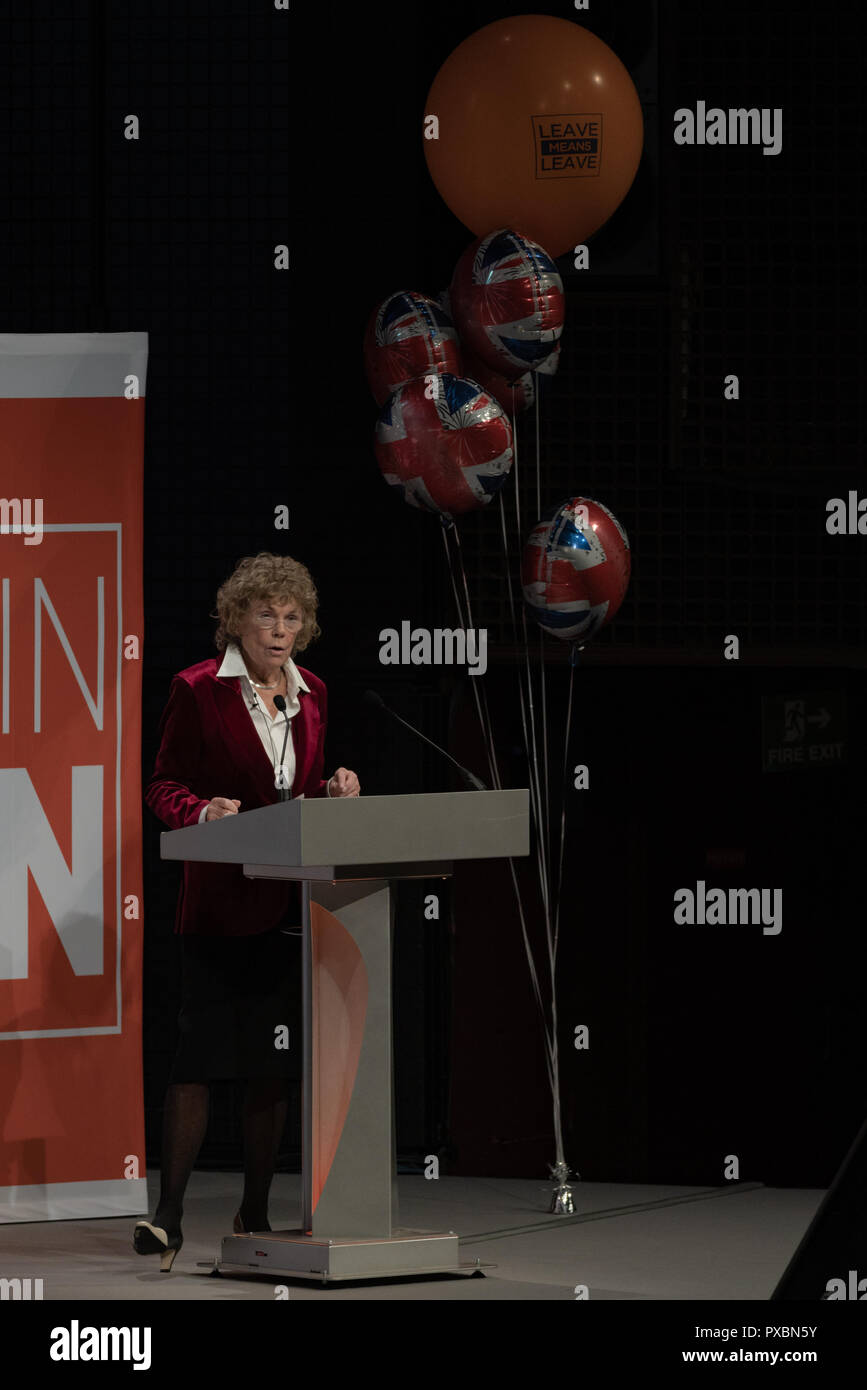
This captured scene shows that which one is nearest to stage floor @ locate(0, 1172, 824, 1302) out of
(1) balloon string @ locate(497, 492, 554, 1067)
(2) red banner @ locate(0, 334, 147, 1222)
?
(2) red banner @ locate(0, 334, 147, 1222)

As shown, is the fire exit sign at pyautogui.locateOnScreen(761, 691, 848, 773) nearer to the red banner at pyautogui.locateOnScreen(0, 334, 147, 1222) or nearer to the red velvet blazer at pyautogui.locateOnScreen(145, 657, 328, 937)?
the red velvet blazer at pyautogui.locateOnScreen(145, 657, 328, 937)

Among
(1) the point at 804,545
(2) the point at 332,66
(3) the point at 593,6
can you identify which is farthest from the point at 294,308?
(1) the point at 804,545

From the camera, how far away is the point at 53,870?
5.30 meters

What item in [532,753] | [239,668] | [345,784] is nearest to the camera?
[345,784]

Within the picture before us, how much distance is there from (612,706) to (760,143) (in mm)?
1694

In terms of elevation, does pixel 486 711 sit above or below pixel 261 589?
below

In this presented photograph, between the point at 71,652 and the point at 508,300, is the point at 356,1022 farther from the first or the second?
the point at 508,300

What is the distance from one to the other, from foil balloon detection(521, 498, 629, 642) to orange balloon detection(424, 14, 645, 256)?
0.73 meters

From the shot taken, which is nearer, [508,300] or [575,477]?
[508,300]

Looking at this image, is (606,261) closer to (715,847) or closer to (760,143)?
(760,143)

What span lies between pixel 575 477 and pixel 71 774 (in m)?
1.78

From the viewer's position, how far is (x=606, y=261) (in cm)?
609

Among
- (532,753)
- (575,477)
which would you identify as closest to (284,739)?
(532,753)

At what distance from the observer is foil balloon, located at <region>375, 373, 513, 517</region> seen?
5211 mm
